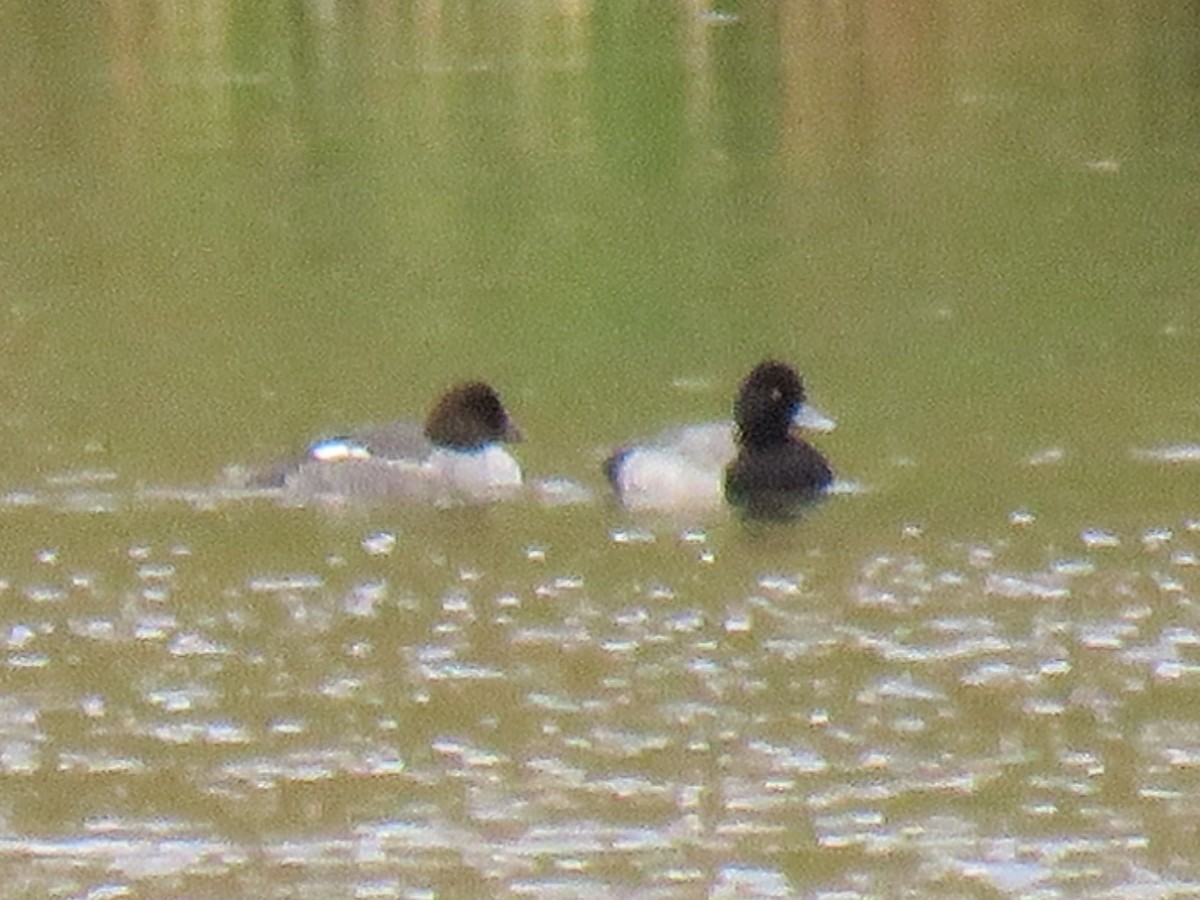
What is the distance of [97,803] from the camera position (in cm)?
1042

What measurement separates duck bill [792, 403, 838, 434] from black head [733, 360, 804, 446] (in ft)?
0.13

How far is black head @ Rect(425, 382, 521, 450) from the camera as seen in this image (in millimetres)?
15125

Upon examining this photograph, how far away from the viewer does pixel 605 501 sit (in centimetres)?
1451

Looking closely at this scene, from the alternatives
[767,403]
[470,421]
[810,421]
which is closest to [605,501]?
[470,421]

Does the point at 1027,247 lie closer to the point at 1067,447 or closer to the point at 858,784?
the point at 1067,447

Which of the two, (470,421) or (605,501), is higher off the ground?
(470,421)

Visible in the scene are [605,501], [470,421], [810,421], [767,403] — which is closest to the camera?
[605,501]

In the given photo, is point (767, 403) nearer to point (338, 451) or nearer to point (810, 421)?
point (810, 421)

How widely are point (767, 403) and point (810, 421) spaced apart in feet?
0.91

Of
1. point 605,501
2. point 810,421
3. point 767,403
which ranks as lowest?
point 605,501

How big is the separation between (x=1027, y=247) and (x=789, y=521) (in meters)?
7.29

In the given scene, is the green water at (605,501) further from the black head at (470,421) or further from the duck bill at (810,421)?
the black head at (470,421)

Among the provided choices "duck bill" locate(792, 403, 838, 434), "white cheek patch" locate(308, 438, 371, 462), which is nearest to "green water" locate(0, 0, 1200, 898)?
"duck bill" locate(792, 403, 838, 434)

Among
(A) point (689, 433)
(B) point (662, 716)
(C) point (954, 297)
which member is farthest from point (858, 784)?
(C) point (954, 297)
